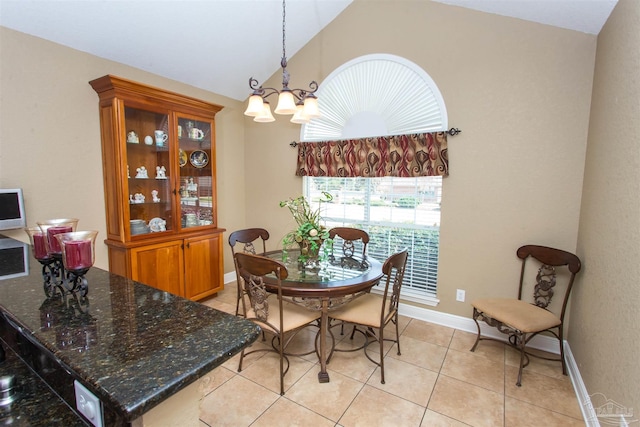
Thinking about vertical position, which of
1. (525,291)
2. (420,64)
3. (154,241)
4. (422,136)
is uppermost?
(420,64)

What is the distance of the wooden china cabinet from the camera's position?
9.27 ft

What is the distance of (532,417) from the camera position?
1.93 m

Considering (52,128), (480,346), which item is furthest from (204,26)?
(480,346)

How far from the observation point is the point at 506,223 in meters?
2.75

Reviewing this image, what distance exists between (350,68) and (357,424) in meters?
3.29

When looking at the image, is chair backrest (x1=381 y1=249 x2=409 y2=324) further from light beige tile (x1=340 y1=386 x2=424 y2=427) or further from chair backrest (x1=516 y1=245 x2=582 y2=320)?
chair backrest (x1=516 y1=245 x2=582 y2=320)

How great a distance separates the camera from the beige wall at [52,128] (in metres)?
2.37

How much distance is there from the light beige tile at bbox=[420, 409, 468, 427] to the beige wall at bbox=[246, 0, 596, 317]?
51.8 inches

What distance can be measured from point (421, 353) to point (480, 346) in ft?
1.85

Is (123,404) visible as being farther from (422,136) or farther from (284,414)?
(422,136)

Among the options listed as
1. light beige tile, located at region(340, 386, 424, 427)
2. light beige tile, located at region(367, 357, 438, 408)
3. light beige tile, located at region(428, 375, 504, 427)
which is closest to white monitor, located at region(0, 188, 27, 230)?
light beige tile, located at region(340, 386, 424, 427)

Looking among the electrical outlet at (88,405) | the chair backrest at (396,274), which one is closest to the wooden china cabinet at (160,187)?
the chair backrest at (396,274)

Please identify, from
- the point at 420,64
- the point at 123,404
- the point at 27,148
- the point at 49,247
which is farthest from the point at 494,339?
the point at 27,148

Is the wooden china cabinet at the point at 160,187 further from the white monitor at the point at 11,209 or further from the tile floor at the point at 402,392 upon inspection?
the tile floor at the point at 402,392
